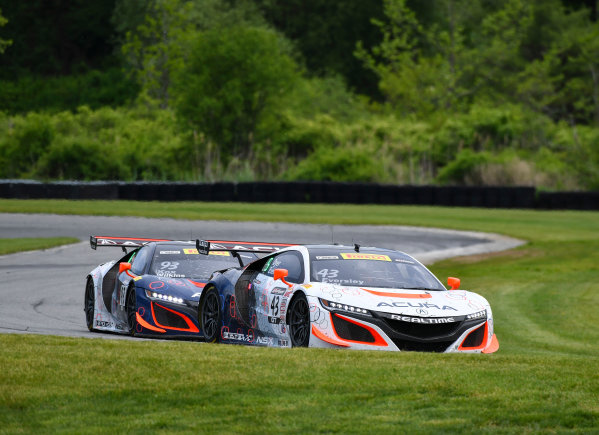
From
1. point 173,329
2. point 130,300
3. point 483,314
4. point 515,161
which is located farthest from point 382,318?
point 515,161

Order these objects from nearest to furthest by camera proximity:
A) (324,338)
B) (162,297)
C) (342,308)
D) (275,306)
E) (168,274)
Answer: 1. (324,338)
2. (342,308)
3. (275,306)
4. (162,297)
5. (168,274)

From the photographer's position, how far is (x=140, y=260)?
555 inches

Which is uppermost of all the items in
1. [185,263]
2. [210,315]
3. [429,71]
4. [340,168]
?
[429,71]

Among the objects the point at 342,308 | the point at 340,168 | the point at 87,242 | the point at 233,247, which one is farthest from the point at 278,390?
the point at 340,168

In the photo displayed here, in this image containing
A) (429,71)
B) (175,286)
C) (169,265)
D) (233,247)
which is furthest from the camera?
(429,71)

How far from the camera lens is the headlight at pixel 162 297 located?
508 inches

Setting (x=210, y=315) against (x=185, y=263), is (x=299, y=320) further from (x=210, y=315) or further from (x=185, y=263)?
(x=185, y=263)

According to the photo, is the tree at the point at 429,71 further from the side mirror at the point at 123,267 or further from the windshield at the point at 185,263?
the side mirror at the point at 123,267

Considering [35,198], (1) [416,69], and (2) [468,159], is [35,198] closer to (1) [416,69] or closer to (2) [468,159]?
(2) [468,159]

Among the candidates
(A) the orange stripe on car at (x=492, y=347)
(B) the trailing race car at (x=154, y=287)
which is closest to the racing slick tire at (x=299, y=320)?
(A) the orange stripe on car at (x=492, y=347)

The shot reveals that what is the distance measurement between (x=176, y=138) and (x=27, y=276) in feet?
114

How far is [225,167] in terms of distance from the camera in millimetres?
54469

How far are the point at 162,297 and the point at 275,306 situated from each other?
249 cm

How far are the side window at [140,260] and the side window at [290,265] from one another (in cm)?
265
